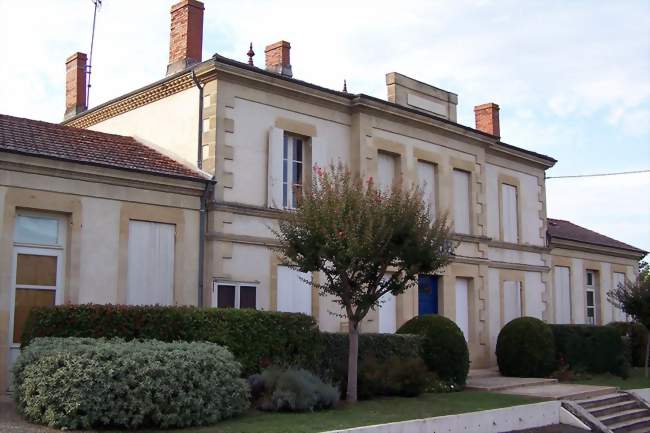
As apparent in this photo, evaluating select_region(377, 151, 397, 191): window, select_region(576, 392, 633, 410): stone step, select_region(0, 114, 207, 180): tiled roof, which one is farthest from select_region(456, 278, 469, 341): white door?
select_region(0, 114, 207, 180): tiled roof

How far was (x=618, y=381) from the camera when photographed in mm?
19625

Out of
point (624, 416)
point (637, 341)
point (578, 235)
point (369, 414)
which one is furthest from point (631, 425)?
point (578, 235)

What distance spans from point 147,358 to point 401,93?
40.3 ft

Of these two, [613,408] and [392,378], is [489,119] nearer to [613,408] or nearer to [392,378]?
[613,408]

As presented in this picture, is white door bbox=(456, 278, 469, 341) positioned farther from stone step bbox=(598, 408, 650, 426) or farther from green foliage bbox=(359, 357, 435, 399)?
green foliage bbox=(359, 357, 435, 399)

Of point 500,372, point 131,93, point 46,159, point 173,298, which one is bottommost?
point 500,372

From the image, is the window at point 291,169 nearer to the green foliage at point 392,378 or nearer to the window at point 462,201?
the green foliage at point 392,378

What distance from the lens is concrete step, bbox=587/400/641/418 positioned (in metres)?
15.0

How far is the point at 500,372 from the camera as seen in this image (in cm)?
2025

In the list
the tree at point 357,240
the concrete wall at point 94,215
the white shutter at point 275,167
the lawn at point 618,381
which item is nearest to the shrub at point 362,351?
the tree at point 357,240

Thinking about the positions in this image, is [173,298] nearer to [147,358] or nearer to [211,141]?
[211,141]

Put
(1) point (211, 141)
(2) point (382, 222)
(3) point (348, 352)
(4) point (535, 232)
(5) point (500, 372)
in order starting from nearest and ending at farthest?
1. (2) point (382, 222)
2. (3) point (348, 352)
3. (1) point (211, 141)
4. (5) point (500, 372)
5. (4) point (535, 232)

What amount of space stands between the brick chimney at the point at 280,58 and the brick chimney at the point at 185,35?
189 cm

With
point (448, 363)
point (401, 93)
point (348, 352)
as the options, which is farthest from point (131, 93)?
point (448, 363)
